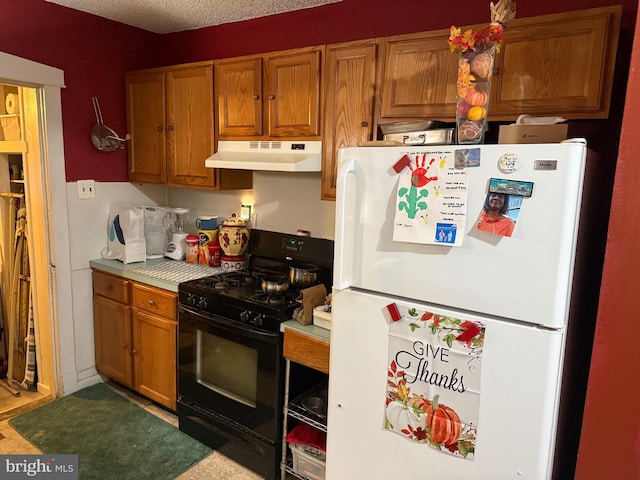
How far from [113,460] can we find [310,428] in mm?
1065

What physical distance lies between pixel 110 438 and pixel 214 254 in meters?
1.19

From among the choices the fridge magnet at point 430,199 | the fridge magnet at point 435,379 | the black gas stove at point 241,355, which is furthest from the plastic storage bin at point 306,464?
the fridge magnet at point 430,199

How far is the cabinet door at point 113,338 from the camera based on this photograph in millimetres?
2873

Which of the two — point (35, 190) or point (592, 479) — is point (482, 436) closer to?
point (592, 479)

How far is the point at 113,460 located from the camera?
2.37 m

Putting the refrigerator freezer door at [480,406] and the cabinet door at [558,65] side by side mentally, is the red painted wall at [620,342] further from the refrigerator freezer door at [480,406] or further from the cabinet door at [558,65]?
the cabinet door at [558,65]

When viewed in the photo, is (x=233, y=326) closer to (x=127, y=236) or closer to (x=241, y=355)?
(x=241, y=355)

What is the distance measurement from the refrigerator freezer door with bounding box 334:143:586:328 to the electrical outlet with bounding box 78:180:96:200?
204cm

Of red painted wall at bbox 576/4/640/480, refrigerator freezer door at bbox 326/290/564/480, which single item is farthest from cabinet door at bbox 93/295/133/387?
red painted wall at bbox 576/4/640/480

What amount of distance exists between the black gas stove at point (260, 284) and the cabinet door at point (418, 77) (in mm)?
812

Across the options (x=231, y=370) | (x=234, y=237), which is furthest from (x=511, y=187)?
(x=234, y=237)

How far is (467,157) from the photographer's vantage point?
1343mm

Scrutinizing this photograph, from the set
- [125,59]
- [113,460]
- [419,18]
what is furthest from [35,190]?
[419,18]

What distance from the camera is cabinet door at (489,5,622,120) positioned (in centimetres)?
156
